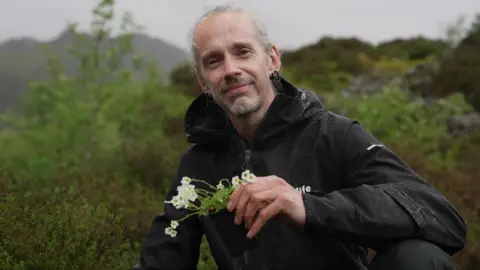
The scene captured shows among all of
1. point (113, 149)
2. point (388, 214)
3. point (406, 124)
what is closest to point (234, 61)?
point (388, 214)

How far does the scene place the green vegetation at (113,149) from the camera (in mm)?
3246

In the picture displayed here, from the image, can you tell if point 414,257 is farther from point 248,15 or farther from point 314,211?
point 248,15

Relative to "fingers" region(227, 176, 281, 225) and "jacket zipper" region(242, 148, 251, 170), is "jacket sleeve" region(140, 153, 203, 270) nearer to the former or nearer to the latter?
"jacket zipper" region(242, 148, 251, 170)

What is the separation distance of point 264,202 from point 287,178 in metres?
0.53

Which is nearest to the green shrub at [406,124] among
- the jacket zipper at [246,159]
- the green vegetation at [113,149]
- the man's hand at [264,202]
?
the green vegetation at [113,149]

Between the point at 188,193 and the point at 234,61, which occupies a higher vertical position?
the point at 234,61

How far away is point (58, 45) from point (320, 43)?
63.7 feet

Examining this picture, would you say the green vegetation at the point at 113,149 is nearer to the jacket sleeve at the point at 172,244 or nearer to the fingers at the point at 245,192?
the jacket sleeve at the point at 172,244

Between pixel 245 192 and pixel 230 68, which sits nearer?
pixel 245 192

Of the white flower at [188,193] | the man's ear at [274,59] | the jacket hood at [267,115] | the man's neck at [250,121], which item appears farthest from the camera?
the man's ear at [274,59]

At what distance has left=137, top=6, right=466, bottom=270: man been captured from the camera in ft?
6.53

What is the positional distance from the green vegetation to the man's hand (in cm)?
129

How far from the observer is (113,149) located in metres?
8.82

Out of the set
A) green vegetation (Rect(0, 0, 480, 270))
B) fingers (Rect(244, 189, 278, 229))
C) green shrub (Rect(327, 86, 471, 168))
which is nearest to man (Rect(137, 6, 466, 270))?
fingers (Rect(244, 189, 278, 229))
